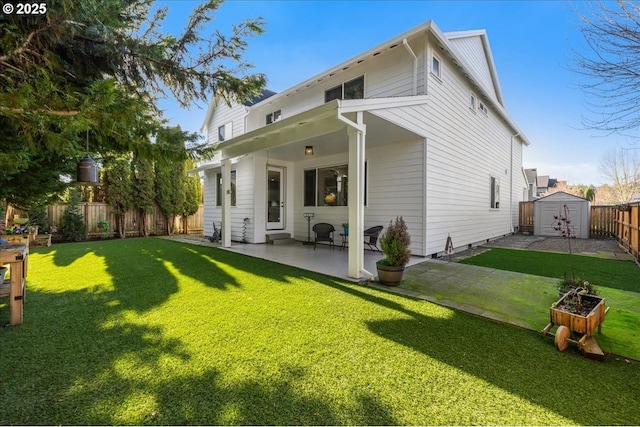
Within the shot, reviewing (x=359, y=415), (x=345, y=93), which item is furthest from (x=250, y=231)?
(x=359, y=415)

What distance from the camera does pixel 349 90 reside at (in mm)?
7898

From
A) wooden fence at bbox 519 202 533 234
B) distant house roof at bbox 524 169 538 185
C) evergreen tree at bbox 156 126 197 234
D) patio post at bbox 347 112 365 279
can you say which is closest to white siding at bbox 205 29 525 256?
patio post at bbox 347 112 365 279

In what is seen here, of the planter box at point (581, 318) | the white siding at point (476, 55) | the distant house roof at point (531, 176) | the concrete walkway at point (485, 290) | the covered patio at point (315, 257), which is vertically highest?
the white siding at point (476, 55)

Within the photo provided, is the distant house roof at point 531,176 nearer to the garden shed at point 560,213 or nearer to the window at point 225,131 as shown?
the garden shed at point 560,213

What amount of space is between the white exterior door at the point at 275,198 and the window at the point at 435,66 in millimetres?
5332

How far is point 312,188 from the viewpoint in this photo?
921 centimetres

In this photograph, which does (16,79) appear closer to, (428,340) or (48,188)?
(48,188)

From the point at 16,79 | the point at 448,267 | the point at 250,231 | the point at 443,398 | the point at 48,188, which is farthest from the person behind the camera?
the point at 250,231

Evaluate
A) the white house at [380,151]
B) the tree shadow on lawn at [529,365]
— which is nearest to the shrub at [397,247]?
the white house at [380,151]

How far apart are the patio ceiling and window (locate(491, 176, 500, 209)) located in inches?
233

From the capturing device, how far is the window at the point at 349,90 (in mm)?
7638

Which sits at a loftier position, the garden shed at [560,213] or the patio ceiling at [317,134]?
the patio ceiling at [317,134]

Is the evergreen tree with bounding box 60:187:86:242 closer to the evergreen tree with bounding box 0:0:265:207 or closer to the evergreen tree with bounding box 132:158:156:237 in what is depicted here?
the evergreen tree with bounding box 132:158:156:237

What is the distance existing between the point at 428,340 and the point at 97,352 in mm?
3014
